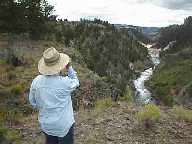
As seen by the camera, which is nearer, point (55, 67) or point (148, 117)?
point (55, 67)

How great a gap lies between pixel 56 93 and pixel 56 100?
9cm

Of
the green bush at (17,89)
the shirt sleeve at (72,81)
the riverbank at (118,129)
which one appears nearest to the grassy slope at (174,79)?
the green bush at (17,89)

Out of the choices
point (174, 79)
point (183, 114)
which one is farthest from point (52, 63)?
point (174, 79)

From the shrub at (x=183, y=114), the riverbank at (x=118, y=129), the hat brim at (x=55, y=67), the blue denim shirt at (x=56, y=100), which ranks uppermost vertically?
the hat brim at (x=55, y=67)

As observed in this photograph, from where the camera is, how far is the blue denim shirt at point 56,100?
5539mm

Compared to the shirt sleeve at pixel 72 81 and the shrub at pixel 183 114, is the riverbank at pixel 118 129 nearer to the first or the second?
the shrub at pixel 183 114

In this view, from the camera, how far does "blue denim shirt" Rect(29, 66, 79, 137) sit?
554cm

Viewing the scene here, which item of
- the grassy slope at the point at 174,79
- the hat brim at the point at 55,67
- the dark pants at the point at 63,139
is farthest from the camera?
the grassy slope at the point at 174,79

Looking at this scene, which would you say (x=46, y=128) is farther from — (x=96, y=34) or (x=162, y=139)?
(x=96, y=34)

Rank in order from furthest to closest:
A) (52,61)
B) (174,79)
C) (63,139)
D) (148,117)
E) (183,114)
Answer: (174,79)
(183,114)
(148,117)
(63,139)
(52,61)

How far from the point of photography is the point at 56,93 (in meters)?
5.55

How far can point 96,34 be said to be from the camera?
124m

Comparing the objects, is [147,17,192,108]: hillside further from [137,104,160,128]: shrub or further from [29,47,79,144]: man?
[29,47,79,144]: man

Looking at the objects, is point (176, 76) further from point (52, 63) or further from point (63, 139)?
point (52, 63)
